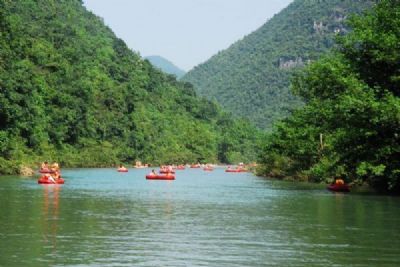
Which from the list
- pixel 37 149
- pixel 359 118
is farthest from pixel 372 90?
pixel 37 149

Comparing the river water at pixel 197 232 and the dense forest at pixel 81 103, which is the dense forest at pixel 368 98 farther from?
the dense forest at pixel 81 103

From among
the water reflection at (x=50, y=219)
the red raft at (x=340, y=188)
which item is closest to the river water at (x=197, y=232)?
the water reflection at (x=50, y=219)

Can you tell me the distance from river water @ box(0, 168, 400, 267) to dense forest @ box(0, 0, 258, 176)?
4168 cm

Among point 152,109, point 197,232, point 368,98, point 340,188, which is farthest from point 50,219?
point 152,109

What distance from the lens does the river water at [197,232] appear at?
20.2 m

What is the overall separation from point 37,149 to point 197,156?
74057 mm

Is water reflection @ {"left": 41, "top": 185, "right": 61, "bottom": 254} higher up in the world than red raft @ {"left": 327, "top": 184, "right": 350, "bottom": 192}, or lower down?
lower down

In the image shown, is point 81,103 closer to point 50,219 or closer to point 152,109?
point 152,109

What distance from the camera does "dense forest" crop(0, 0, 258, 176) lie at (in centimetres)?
9082

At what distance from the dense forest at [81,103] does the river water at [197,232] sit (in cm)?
4168

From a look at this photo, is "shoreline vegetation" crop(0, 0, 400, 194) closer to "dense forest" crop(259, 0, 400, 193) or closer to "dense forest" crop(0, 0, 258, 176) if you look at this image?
"dense forest" crop(259, 0, 400, 193)

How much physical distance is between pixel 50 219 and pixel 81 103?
96.3 metres

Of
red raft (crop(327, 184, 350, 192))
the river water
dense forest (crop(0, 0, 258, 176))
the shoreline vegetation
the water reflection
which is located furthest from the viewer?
dense forest (crop(0, 0, 258, 176))

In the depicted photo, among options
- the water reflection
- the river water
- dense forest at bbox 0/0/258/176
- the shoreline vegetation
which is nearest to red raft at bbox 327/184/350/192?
the shoreline vegetation
